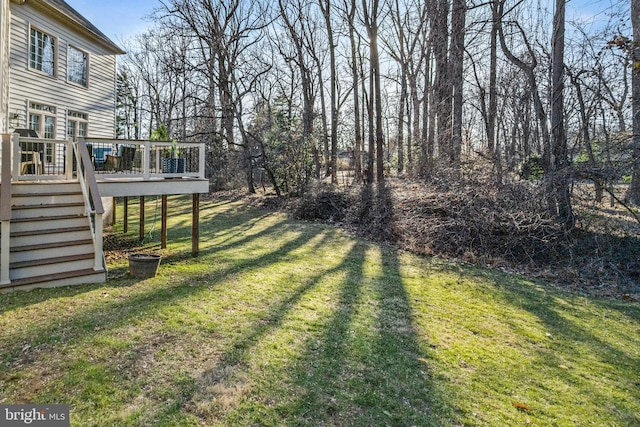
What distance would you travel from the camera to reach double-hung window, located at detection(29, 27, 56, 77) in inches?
436

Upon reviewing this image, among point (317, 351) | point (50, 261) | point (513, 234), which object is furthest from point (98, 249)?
point (513, 234)

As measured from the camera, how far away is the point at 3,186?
16.9ft

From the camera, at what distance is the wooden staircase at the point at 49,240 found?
203 inches

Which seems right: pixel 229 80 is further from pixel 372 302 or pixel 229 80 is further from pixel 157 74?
pixel 372 302

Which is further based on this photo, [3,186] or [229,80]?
[229,80]

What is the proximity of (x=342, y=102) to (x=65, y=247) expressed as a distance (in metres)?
19.9

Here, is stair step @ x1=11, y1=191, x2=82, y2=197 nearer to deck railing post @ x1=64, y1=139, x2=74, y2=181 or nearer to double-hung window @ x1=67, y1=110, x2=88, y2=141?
deck railing post @ x1=64, y1=139, x2=74, y2=181

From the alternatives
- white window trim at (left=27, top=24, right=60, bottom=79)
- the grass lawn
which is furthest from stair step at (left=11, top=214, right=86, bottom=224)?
white window trim at (left=27, top=24, right=60, bottom=79)

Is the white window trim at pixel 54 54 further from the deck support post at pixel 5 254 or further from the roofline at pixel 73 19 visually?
the deck support post at pixel 5 254

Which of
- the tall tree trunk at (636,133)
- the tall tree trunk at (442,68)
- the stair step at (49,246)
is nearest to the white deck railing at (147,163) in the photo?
the stair step at (49,246)

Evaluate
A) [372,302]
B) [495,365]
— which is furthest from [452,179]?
[495,365]
